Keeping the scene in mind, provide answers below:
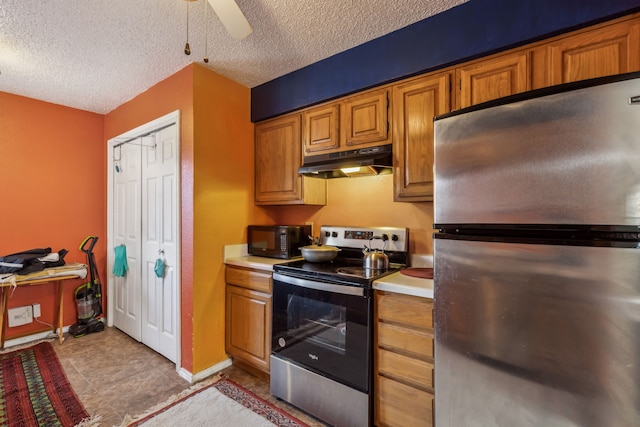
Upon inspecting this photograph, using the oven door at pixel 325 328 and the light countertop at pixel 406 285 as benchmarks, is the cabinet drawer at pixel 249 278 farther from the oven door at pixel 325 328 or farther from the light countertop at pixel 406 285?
the light countertop at pixel 406 285

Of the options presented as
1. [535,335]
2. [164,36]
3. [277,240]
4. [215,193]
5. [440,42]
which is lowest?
[535,335]

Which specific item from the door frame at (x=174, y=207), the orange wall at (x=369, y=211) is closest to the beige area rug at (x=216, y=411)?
the door frame at (x=174, y=207)

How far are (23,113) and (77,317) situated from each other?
216 cm

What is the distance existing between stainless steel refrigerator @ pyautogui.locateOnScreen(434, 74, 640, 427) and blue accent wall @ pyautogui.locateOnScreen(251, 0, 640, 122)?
2.48 ft

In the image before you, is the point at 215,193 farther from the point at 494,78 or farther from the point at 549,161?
the point at 549,161

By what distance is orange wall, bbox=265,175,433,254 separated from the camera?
2119 mm

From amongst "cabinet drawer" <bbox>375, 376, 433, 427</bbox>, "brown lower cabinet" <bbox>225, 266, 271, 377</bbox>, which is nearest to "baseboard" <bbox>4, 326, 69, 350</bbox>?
"brown lower cabinet" <bbox>225, 266, 271, 377</bbox>

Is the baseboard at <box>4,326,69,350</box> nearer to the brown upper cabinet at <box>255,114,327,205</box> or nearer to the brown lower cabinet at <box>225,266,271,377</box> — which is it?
the brown lower cabinet at <box>225,266,271,377</box>

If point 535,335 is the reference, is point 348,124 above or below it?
above

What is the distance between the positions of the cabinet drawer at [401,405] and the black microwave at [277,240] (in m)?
1.15

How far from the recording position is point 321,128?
232 centimetres

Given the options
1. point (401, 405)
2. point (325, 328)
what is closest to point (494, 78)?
point (325, 328)

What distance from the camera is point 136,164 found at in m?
2.98

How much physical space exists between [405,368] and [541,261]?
0.91m
